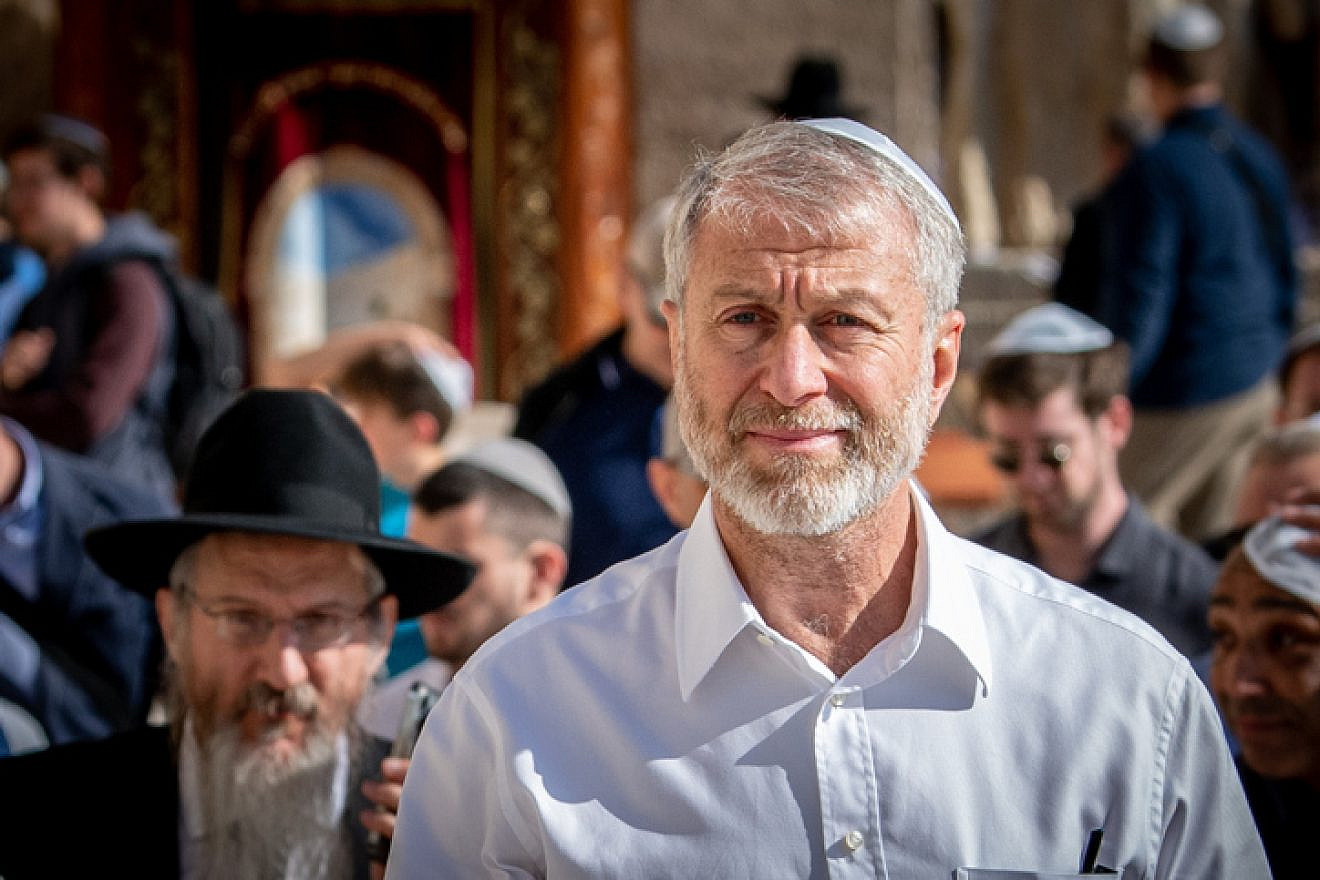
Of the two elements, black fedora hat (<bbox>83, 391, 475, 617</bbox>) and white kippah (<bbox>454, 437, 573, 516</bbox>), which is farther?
white kippah (<bbox>454, 437, 573, 516</bbox>)

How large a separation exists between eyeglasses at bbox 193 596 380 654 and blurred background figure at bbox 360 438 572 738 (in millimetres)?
668

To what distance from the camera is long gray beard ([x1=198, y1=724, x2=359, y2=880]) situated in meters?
2.64

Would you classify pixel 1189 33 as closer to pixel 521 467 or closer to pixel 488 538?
pixel 521 467

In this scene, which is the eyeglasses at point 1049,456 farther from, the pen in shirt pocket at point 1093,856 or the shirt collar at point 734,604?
the pen in shirt pocket at point 1093,856

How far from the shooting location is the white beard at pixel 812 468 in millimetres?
2066

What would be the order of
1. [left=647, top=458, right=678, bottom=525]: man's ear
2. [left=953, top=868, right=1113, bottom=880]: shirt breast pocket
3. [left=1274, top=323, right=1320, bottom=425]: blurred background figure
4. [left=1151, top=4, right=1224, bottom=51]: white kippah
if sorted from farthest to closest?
[left=1151, top=4, right=1224, bottom=51]: white kippah, [left=1274, top=323, right=1320, bottom=425]: blurred background figure, [left=647, top=458, right=678, bottom=525]: man's ear, [left=953, top=868, right=1113, bottom=880]: shirt breast pocket

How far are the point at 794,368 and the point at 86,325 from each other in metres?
3.67

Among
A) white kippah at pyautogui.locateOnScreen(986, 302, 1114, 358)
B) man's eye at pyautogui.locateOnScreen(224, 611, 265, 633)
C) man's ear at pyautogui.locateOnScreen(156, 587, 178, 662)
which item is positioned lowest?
man's ear at pyautogui.locateOnScreen(156, 587, 178, 662)

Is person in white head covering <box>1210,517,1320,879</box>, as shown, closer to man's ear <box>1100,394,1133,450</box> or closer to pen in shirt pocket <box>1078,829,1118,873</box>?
pen in shirt pocket <box>1078,829,1118,873</box>

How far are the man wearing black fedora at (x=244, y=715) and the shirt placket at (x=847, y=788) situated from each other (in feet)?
3.01

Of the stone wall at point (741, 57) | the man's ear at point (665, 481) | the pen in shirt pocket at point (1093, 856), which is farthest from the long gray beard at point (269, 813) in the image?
the stone wall at point (741, 57)

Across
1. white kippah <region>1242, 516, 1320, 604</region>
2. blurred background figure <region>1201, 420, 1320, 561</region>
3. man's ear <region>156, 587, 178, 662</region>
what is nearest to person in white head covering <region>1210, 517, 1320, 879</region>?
white kippah <region>1242, 516, 1320, 604</region>

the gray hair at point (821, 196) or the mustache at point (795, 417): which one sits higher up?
the gray hair at point (821, 196)

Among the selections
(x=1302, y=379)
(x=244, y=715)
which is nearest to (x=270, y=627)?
(x=244, y=715)
